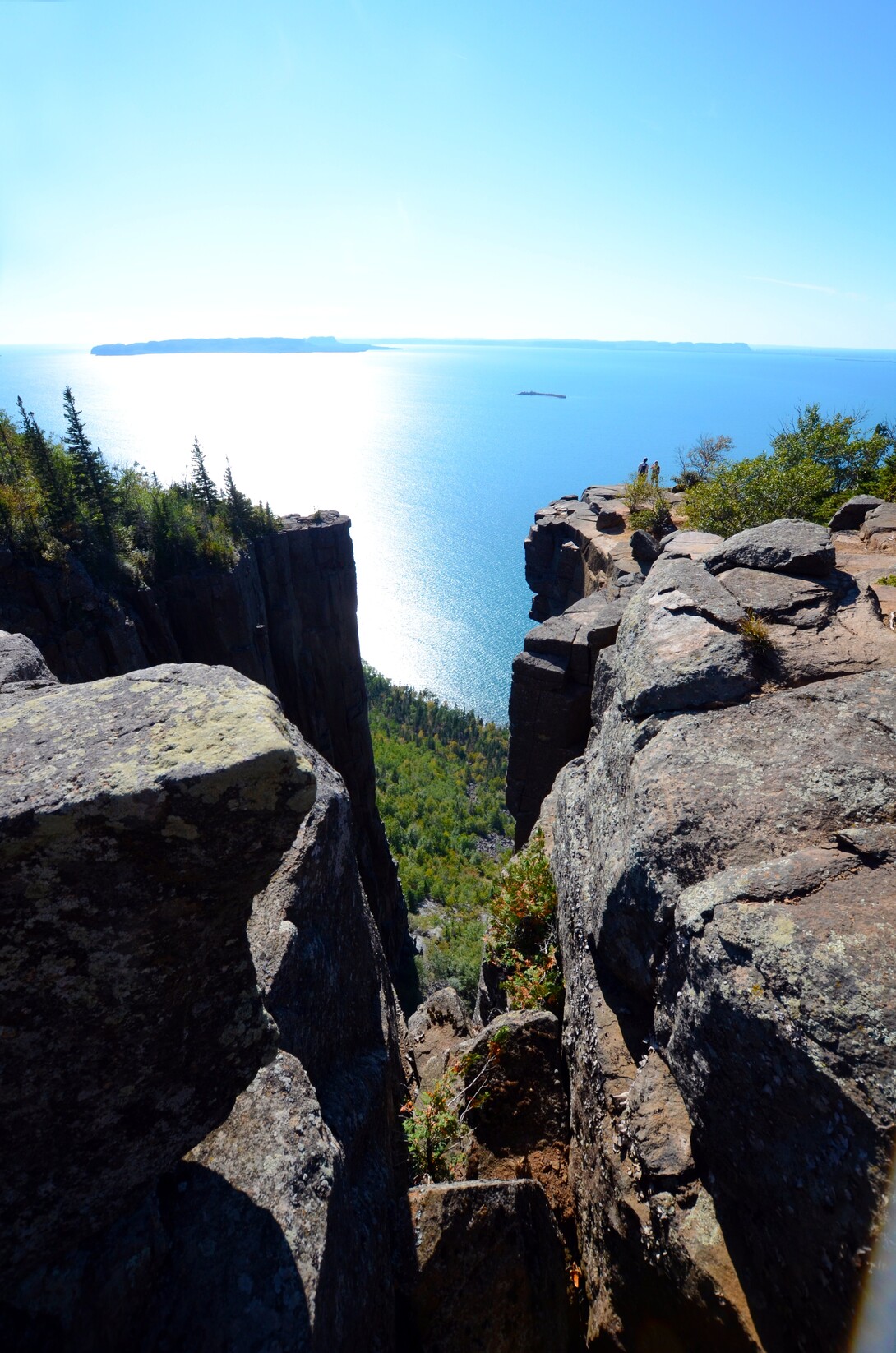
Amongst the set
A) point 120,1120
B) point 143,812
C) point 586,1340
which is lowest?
point 586,1340

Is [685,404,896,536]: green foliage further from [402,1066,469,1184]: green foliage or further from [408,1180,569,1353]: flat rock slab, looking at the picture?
[408,1180,569,1353]: flat rock slab

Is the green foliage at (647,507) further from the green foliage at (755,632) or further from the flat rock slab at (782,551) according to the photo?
the green foliage at (755,632)

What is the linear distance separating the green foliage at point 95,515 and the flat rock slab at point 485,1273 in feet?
63.0

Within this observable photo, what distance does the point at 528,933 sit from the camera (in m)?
9.35

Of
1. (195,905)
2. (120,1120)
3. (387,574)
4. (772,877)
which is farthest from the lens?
(387,574)

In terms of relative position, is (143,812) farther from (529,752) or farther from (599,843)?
(529,752)

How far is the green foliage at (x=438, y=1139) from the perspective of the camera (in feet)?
21.3

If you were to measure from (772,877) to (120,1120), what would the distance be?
14.8 feet

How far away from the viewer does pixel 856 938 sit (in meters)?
4.05

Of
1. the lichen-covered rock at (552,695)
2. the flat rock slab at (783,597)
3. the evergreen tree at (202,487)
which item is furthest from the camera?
the evergreen tree at (202,487)

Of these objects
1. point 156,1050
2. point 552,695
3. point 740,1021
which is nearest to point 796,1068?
point 740,1021

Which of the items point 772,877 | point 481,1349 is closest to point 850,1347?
point 772,877

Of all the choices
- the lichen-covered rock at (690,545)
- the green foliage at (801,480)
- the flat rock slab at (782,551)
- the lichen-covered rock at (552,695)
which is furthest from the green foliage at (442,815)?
the flat rock slab at (782,551)

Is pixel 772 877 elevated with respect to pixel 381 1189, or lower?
elevated
